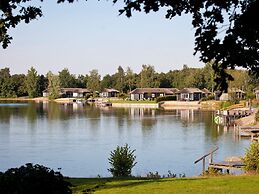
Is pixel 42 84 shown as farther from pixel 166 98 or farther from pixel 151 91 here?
pixel 166 98

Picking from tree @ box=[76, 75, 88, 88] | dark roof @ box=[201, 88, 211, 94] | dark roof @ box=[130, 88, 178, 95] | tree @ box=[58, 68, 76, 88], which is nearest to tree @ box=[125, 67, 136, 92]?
dark roof @ box=[130, 88, 178, 95]

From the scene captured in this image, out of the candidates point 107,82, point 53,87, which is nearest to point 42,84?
point 53,87

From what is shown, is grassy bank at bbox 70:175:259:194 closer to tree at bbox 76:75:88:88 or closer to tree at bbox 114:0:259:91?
tree at bbox 114:0:259:91

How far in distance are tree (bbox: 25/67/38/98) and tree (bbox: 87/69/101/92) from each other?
1459 centimetres

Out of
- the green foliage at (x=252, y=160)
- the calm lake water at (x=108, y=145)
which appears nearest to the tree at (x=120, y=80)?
the calm lake water at (x=108, y=145)

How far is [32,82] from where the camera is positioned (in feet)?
388

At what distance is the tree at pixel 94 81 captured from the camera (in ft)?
372

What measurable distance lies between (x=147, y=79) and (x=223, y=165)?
85875 mm

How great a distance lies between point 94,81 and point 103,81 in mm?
4069

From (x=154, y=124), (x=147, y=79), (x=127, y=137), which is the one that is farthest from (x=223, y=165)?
(x=147, y=79)

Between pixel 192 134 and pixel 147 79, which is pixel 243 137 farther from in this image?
pixel 147 79

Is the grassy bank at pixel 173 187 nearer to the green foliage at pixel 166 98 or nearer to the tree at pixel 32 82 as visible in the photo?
Answer: the green foliage at pixel 166 98

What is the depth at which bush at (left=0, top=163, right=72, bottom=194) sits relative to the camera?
624 centimetres

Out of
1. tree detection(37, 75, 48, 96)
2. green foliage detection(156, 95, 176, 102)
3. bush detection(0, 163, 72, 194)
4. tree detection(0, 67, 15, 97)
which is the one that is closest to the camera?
bush detection(0, 163, 72, 194)
